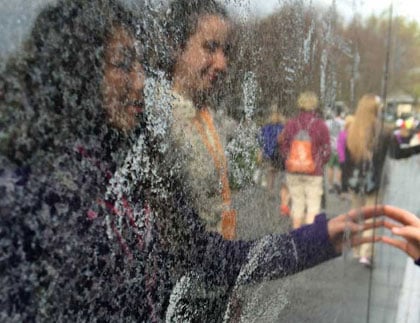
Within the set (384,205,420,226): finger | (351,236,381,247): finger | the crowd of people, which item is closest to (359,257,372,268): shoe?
(351,236,381,247): finger

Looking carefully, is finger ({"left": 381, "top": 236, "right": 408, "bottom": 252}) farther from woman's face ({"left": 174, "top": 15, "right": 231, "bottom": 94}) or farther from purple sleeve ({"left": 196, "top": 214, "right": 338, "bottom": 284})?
woman's face ({"left": 174, "top": 15, "right": 231, "bottom": 94})

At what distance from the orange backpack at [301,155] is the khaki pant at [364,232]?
871 mm

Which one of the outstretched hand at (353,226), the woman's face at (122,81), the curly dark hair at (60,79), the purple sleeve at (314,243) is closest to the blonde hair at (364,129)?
the outstretched hand at (353,226)

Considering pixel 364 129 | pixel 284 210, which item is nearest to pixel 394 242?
pixel 364 129

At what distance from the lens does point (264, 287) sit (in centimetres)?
187

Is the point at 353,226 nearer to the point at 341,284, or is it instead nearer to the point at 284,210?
the point at 341,284

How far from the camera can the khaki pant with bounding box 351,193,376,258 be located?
10.7 ft

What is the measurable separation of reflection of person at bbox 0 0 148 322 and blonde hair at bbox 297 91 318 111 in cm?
121

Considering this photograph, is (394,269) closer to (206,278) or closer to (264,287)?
(264,287)

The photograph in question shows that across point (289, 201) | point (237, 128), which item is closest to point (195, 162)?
point (237, 128)

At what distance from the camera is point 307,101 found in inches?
92.6

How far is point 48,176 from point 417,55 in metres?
4.43

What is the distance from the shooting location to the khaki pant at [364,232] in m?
3.25

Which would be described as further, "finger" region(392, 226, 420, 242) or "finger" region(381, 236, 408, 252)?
"finger" region(381, 236, 408, 252)
